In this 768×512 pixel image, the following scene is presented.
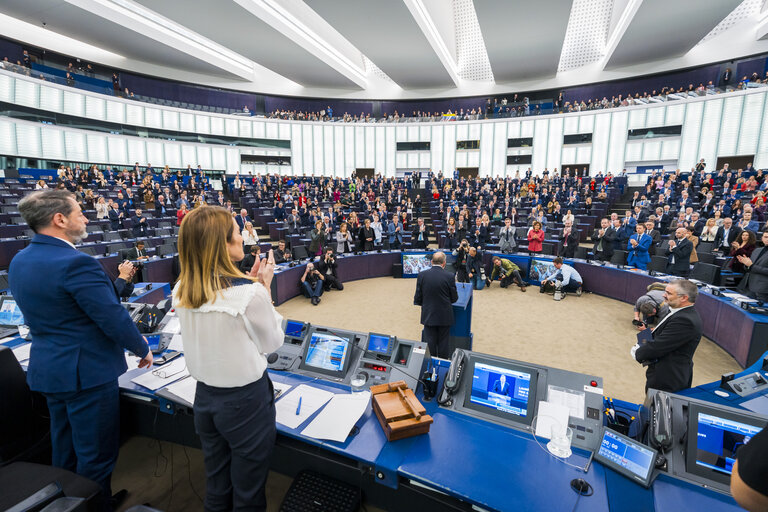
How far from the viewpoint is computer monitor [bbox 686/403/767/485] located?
1.60 m

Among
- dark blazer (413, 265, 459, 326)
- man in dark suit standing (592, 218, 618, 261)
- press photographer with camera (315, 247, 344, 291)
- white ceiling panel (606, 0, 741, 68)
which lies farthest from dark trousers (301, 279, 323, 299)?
white ceiling panel (606, 0, 741, 68)

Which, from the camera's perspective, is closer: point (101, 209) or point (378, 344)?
point (378, 344)

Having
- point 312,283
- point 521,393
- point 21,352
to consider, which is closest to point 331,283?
point 312,283

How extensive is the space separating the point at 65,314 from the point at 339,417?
5.18 feet

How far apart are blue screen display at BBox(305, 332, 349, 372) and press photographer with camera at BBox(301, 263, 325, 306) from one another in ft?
15.2

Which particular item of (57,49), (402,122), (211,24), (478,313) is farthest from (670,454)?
(57,49)

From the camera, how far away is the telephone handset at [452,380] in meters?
2.17

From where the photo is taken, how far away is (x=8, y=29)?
16.4 meters

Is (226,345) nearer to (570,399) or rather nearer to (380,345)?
(380,345)

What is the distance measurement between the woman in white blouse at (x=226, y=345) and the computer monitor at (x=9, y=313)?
3.34 meters

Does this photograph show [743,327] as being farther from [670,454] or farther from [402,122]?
[402,122]

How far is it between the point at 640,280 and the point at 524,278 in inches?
94.9

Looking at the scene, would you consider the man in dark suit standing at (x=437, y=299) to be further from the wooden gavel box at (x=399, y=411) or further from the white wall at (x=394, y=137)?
the white wall at (x=394, y=137)

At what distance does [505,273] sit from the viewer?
8289 mm
